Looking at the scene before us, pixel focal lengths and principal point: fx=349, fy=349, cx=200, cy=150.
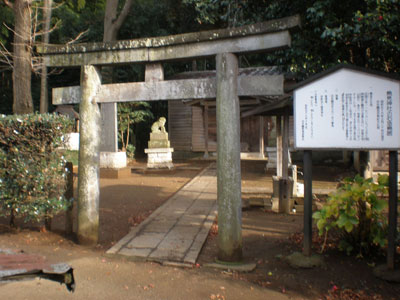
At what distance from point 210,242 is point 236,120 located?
87.1 inches

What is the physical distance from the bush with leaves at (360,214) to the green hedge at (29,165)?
4095 millimetres

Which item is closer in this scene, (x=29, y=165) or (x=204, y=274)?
(x=204, y=274)

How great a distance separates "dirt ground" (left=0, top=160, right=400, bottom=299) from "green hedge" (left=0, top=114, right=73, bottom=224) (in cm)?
58

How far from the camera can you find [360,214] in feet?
15.0

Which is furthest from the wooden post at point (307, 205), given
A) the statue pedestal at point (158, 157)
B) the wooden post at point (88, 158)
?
the statue pedestal at point (158, 157)

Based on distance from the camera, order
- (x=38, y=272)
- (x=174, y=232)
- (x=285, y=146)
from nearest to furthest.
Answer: (x=38, y=272) < (x=174, y=232) < (x=285, y=146)

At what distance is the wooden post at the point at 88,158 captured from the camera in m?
5.41

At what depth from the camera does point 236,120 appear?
4609 millimetres

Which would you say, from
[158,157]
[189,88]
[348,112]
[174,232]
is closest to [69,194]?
[174,232]

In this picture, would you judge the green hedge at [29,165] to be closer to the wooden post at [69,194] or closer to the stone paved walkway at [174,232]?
the wooden post at [69,194]

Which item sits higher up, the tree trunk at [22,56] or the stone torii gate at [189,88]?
the tree trunk at [22,56]

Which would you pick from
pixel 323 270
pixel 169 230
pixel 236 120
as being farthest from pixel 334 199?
pixel 169 230

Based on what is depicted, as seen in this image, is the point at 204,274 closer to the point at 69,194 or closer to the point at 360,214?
the point at 360,214

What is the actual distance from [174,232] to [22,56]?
6651mm
